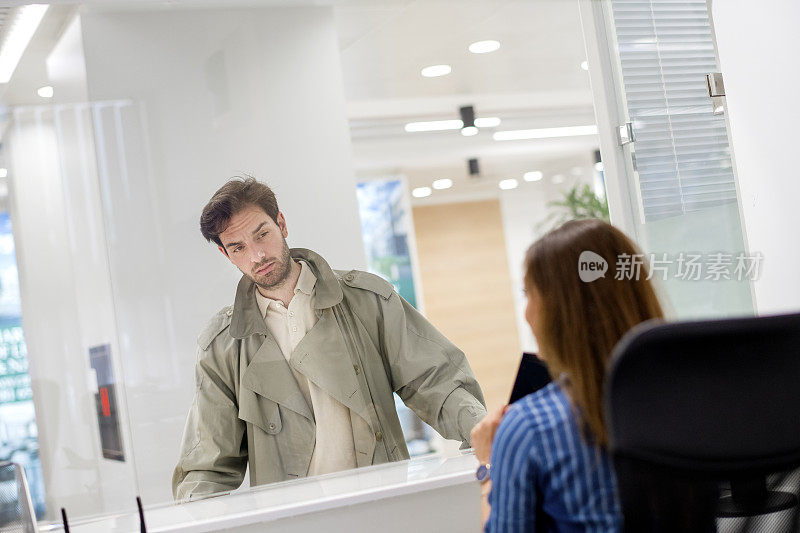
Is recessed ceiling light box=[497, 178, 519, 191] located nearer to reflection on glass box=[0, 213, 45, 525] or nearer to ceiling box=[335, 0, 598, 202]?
ceiling box=[335, 0, 598, 202]

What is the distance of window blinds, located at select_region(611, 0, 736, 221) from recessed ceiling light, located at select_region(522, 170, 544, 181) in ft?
12.3

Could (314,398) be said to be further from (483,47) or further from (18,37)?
(483,47)

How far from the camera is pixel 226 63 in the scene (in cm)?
249

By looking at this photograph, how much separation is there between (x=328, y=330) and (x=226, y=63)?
0.86 meters

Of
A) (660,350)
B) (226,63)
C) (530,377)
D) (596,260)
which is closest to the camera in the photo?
(660,350)

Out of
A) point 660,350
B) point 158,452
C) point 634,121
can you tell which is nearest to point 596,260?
point 660,350

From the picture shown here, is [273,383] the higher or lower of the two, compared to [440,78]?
lower

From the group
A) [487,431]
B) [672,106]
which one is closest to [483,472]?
[487,431]

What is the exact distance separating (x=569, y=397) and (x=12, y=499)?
1586mm

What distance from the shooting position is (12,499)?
2.09 m

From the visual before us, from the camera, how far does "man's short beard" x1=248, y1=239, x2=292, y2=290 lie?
2414mm

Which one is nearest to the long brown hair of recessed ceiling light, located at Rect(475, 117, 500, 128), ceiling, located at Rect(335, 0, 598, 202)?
ceiling, located at Rect(335, 0, 598, 202)

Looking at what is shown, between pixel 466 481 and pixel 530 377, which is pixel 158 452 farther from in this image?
pixel 530 377

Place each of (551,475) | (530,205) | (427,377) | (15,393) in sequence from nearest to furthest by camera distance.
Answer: (551,475)
(15,393)
(427,377)
(530,205)
